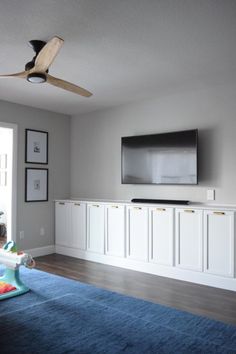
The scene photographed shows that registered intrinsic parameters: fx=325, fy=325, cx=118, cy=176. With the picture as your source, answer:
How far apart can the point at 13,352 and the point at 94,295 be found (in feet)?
3.97

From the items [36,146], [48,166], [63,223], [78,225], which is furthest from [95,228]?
[36,146]

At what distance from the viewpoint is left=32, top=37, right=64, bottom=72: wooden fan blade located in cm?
237

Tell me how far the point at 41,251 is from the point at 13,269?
1.86m

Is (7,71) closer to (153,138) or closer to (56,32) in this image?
(56,32)

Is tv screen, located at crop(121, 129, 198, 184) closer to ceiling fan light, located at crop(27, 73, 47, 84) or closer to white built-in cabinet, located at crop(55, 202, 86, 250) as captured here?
white built-in cabinet, located at crop(55, 202, 86, 250)

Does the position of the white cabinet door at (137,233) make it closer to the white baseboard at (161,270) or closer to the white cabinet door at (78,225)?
the white baseboard at (161,270)

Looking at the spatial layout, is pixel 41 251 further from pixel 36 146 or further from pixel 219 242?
pixel 219 242

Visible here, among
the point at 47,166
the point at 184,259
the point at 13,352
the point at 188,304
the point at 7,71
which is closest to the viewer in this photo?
the point at 13,352

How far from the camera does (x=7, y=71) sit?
366cm

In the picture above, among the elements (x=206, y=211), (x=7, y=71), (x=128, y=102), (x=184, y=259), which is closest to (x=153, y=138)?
(x=128, y=102)

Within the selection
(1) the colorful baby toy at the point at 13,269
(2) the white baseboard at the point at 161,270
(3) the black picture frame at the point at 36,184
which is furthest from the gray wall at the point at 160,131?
(1) the colorful baby toy at the point at 13,269

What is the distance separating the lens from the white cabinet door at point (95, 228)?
194 inches

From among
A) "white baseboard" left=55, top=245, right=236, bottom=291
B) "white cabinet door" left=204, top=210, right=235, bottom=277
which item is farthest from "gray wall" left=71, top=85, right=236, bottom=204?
"white baseboard" left=55, top=245, right=236, bottom=291

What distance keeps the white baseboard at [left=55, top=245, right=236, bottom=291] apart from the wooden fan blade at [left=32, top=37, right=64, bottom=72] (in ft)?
9.31
